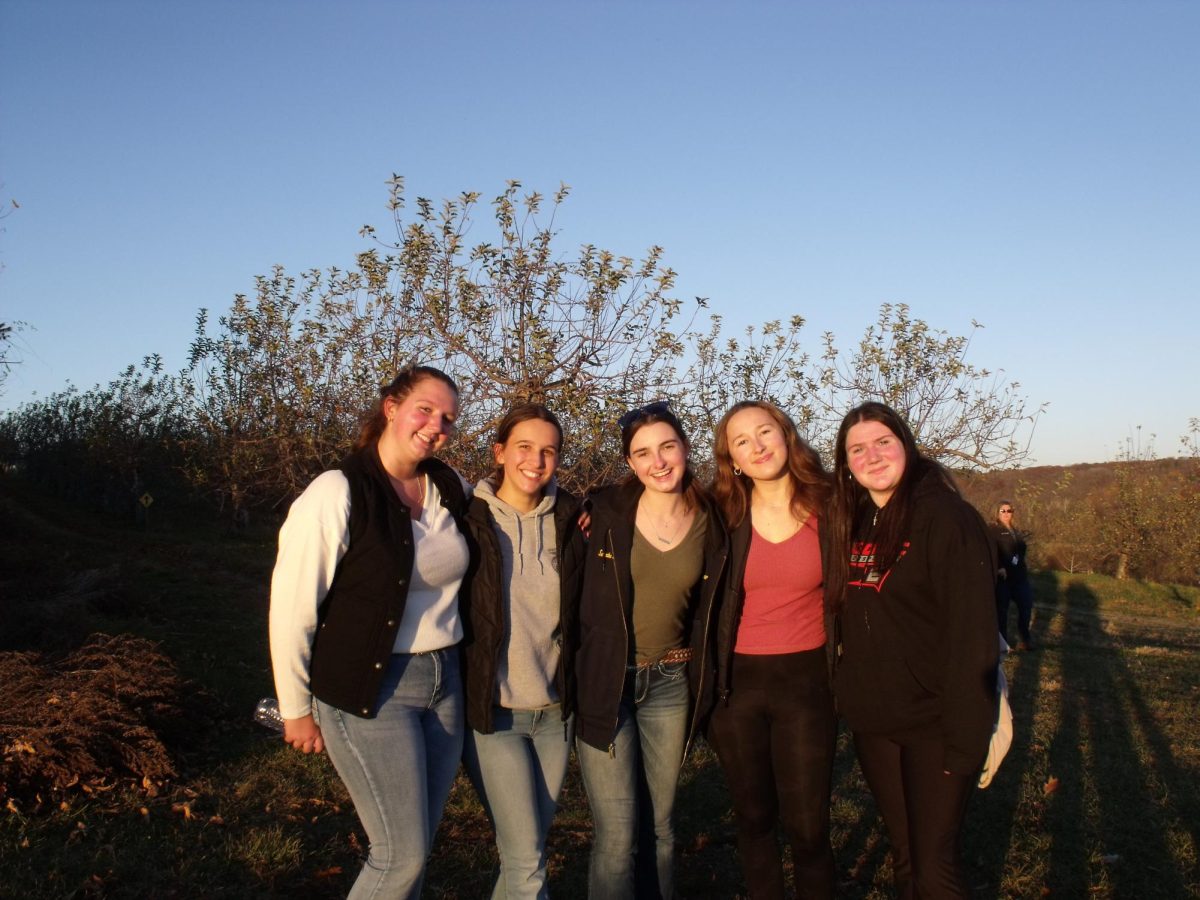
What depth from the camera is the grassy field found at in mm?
4070

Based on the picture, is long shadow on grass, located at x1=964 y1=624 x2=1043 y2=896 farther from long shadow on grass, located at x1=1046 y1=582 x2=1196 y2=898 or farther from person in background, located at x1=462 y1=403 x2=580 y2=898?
person in background, located at x1=462 y1=403 x2=580 y2=898

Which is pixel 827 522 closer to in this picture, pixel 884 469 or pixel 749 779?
pixel 884 469

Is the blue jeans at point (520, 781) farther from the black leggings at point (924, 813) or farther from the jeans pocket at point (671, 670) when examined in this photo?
the black leggings at point (924, 813)

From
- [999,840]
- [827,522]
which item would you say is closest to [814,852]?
[827,522]

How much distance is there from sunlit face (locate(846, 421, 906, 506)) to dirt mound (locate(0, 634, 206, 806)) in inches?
164

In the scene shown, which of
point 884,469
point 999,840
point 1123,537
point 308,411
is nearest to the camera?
point 884,469

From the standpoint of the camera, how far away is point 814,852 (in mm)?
3156

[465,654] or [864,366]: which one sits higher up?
[864,366]

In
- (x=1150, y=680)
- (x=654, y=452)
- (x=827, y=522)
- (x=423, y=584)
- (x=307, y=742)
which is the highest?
(x=654, y=452)

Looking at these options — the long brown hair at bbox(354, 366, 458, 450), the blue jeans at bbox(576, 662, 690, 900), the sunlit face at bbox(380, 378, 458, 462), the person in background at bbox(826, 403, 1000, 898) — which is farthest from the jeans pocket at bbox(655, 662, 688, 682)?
the long brown hair at bbox(354, 366, 458, 450)

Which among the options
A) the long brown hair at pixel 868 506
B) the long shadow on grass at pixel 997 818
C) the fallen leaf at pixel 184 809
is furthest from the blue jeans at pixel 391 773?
the long shadow on grass at pixel 997 818

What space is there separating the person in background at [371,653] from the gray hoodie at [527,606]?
22 cm

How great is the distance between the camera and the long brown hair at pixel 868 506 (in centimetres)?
298

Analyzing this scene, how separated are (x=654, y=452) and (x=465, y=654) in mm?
949
